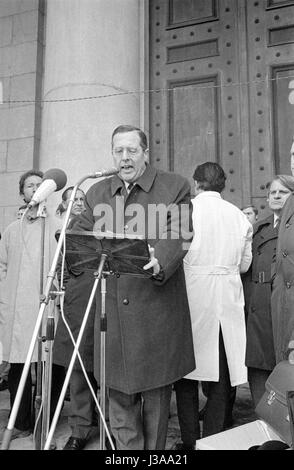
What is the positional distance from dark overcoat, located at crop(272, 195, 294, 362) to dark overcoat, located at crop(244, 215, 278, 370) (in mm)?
562

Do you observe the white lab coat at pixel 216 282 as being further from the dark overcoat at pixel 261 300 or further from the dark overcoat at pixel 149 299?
the dark overcoat at pixel 149 299

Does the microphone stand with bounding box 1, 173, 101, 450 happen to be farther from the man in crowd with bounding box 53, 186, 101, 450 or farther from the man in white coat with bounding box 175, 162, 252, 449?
the man in white coat with bounding box 175, 162, 252, 449

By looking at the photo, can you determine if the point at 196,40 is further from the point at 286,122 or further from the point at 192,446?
the point at 192,446

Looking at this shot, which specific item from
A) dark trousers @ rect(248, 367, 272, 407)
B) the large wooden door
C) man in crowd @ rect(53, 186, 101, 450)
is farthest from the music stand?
the large wooden door

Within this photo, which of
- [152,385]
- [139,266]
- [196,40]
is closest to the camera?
[139,266]

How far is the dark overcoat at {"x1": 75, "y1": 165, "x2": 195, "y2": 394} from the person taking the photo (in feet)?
8.48

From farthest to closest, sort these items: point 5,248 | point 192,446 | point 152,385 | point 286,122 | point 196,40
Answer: point 196,40, point 286,122, point 5,248, point 192,446, point 152,385

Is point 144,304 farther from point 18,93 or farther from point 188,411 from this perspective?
point 18,93

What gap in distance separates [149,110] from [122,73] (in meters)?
0.65

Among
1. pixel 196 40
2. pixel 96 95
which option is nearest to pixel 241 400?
pixel 96 95

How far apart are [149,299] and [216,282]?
3.12 ft

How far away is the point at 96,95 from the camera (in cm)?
544

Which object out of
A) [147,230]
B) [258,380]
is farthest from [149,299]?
[258,380]

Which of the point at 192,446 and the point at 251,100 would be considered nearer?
the point at 192,446
